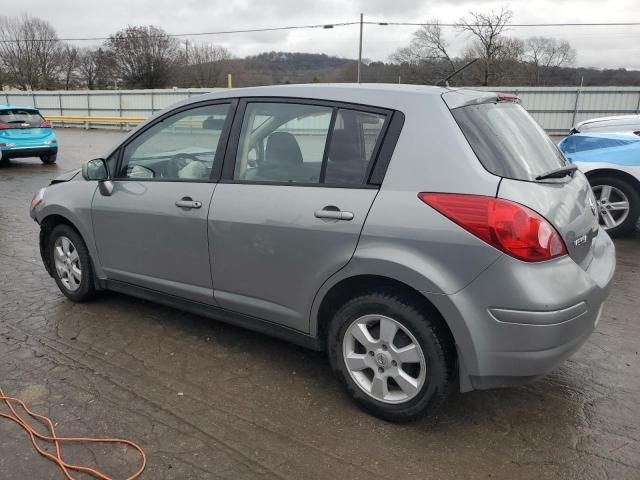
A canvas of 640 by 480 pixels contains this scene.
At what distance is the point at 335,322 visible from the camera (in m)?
2.89

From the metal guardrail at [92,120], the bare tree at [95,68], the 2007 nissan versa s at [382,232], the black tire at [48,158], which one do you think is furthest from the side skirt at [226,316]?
the bare tree at [95,68]

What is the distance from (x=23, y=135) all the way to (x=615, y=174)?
46.4ft

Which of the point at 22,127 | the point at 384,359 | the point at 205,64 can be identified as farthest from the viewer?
the point at 205,64

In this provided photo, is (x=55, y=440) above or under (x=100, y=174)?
under

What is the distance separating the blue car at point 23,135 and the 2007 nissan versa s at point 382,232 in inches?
489

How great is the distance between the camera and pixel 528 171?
2609 mm

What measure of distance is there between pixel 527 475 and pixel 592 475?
296 mm

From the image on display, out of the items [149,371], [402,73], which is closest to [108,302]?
[149,371]

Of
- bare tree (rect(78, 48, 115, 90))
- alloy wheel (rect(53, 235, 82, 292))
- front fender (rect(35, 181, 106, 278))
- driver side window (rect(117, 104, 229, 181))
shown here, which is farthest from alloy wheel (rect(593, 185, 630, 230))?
bare tree (rect(78, 48, 115, 90))

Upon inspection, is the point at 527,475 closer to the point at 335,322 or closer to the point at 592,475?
the point at 592,475

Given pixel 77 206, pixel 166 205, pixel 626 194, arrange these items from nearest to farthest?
1. pixel 166 205
2. pixel 77 206
3. pixel 626 194

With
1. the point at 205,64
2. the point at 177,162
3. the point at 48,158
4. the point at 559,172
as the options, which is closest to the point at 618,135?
the point at 559,172

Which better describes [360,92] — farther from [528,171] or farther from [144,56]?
[144,56]

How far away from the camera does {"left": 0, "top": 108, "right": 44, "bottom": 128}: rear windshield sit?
45.6 ft
